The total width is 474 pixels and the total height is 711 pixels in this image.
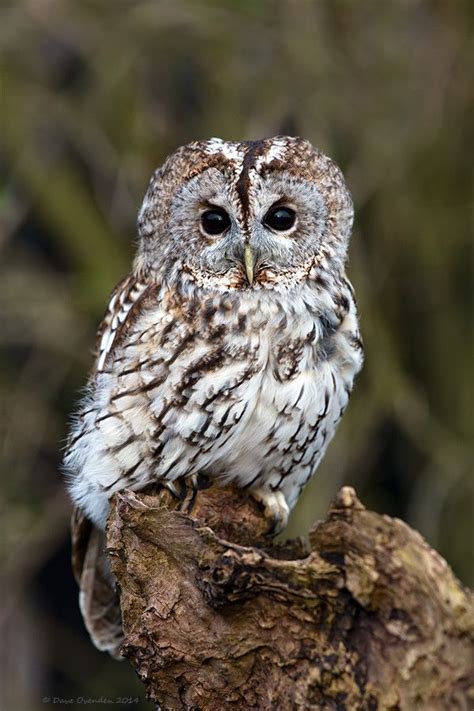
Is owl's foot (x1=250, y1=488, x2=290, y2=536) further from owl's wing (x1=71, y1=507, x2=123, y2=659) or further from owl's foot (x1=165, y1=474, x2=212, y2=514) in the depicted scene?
owl's wing (x1=71, y1=507, x2=123, y2=659)

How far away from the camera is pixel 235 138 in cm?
429

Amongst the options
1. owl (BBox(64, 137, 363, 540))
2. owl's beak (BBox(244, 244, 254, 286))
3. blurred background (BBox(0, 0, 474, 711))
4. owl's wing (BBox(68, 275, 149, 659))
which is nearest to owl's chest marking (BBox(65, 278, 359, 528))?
owl (BBox(64, 137, 363, 540))

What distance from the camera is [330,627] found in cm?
209

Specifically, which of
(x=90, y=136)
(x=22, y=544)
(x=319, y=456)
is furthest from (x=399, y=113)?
(x=22, y=544)

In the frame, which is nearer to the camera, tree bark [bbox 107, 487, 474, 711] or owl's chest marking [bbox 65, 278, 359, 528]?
tree bark [bbox 107, 487, 474, 711]

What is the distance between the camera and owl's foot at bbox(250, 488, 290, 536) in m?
3.00

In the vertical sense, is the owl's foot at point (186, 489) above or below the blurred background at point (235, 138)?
below

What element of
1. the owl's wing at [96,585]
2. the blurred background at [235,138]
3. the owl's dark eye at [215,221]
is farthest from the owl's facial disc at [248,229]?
the blurred background at [235,138]

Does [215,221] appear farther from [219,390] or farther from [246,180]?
[219,390]

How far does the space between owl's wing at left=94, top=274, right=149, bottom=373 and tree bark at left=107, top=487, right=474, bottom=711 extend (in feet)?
2.18

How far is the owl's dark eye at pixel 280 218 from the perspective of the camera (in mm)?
2723

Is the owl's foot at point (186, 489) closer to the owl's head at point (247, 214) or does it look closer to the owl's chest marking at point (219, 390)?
the owl's chest marking at point (219, 390)

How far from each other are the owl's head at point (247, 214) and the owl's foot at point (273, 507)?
612 mm

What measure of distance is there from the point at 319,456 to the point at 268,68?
205 centimetres
